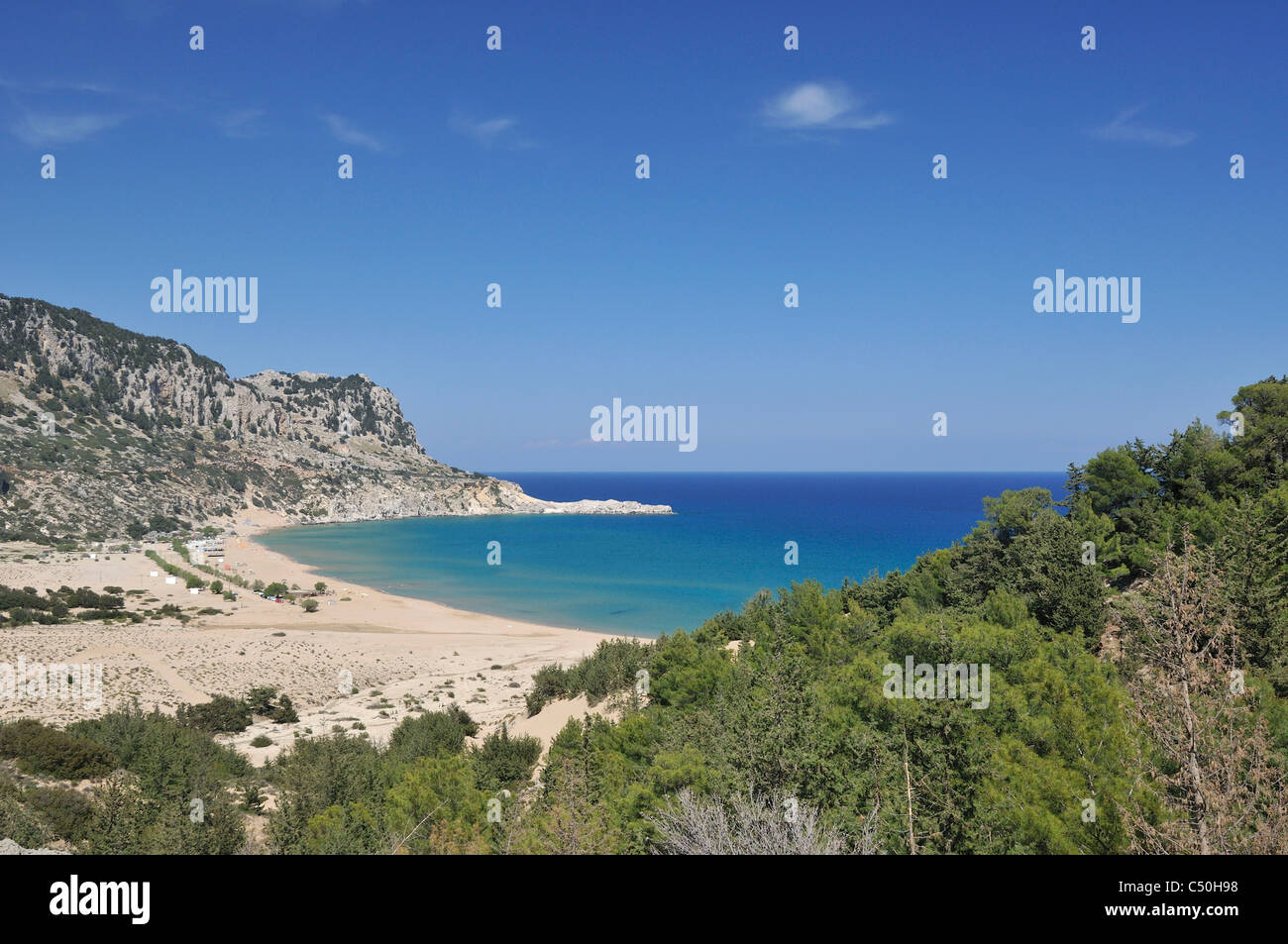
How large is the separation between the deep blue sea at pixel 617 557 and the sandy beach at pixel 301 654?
271 inches

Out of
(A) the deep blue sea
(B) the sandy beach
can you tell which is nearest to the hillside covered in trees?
(B) the sandy beach

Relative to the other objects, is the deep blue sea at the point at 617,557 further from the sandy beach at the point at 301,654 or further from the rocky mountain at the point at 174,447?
the rocky mountain at the point at 174,447

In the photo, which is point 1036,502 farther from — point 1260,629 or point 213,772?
point 213,772

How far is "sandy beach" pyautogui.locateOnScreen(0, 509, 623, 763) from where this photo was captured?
2811 centimetres

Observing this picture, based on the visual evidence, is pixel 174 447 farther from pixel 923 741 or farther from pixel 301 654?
pixel 923 741


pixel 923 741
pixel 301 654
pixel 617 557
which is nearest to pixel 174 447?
pixel 617 557

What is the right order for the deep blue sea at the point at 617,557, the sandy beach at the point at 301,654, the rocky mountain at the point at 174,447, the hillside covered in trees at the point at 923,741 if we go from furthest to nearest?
the rocky mountain at the point at 174,447
the deep blue sea at the point at 617,557
the sandy beach at the point at 301,654
the hillside covered in trees at the point at 923,741

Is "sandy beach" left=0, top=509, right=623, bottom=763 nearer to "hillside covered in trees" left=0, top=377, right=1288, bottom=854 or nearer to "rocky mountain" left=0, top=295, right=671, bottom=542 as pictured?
"hillside covered in trees" left=0, top=377, right=1288, bottom=854

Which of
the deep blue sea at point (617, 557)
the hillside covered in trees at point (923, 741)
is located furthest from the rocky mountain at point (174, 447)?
the hillside covered in trees at point (923, 741)

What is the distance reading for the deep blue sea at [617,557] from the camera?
5775 cm

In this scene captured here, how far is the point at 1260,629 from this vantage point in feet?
55.7

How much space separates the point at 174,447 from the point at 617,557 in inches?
3213

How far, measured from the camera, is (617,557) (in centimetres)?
8681

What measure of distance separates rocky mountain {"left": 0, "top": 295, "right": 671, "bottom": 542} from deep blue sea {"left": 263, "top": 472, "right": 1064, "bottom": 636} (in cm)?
1179
